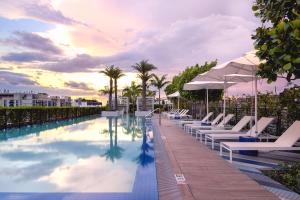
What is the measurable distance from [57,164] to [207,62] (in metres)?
15.6

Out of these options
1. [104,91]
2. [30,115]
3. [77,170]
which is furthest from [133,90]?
[77,170]

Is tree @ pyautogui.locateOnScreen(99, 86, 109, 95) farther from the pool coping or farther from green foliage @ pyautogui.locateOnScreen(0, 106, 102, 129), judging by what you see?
the pool coping

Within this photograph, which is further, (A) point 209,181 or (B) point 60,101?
(B) point 60,101

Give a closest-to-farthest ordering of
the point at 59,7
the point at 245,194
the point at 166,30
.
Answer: the point at 245,194
the point at 59,7
the point at 166,30

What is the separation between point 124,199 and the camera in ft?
18.7

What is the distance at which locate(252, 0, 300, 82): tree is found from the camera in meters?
3.15

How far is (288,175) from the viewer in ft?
20.0

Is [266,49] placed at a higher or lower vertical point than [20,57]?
lower

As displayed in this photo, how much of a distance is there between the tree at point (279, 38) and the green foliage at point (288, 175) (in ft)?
8.10

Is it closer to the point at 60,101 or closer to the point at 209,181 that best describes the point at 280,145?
the point at 209,181

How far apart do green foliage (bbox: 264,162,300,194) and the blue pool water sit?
7.41 feet

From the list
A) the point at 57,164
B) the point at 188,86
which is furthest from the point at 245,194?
the point at 188,86

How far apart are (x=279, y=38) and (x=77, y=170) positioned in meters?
6.60

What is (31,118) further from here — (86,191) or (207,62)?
(86,191)
